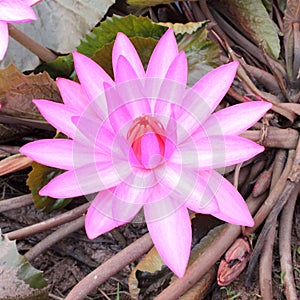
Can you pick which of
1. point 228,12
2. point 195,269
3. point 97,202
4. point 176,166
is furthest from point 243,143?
point 228,12

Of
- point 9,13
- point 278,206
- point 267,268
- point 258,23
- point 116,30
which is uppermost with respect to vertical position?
point 9,13

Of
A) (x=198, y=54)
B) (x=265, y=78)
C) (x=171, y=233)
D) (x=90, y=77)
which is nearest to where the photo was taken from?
(x=171, y=233)

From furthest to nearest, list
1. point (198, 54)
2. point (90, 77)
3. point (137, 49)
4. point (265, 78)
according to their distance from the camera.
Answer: point (265, 78)
point (198, 54)
point (137, 49)
point (90, 77)

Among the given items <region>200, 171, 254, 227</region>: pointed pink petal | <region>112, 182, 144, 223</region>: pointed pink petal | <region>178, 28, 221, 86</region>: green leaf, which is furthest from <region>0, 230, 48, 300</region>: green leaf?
<region>178, 28, 221, 86</region>: green leaf

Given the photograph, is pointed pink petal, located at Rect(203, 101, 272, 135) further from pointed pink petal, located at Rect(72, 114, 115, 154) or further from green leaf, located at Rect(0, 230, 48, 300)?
green leaf, located at Rect(0, 230, 48, 300)

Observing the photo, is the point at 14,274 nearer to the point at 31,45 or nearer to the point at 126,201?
the point at 126,201

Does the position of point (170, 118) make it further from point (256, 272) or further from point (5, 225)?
point (5, 225)

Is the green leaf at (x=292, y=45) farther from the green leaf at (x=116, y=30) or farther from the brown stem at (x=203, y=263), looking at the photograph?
the brown stem at (x=203, y=263)

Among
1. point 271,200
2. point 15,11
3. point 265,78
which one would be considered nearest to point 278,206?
point 271,200
